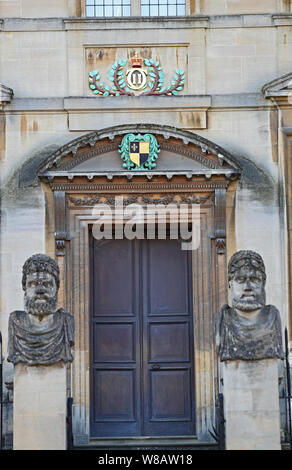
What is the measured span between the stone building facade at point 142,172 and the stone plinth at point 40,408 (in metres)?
2.98

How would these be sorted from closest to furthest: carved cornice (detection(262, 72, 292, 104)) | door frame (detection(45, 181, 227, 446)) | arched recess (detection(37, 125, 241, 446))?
door frame (detection(45, 181, 227, 446))
arched recess (detection(37, 125, 241, 446))
carved cornice (detection(262, 72, 292, 104))

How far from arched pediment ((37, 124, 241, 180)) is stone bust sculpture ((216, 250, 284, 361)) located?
10.8ft

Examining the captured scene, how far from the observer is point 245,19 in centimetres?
1770

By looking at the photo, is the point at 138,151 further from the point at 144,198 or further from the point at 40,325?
the point at 40,325

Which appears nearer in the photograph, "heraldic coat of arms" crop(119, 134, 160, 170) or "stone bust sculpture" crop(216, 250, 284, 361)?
"stone bust sculpture" crop(216, 250, 284, 361)

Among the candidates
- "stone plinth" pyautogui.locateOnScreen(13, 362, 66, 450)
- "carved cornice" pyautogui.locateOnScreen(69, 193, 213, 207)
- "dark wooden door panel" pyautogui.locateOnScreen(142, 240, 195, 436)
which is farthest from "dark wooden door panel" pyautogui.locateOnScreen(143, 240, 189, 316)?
"stone plinth" pyautogui.locateOnScreen(13, 362, 66, 450)

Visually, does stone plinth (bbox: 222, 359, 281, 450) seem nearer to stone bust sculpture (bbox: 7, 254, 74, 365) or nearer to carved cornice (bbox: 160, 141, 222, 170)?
stone bust sculpture (bbox: 7, 254, 74, 365)

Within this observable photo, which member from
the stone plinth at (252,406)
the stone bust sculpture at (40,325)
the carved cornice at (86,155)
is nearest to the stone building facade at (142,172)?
the carved cornice at (86,155)

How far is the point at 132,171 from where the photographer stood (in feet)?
56.3

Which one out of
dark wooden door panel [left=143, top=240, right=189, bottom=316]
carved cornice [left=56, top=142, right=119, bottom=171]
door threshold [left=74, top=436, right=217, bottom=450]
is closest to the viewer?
door threshold [left=74, top=436, right=217, bottom=450]

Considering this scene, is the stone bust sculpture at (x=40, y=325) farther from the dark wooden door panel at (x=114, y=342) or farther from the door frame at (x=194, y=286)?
the dark wooden door panel at (x=114, y=342)

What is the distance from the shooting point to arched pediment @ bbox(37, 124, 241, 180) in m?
17.1

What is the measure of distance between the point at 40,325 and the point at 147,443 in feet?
11.3

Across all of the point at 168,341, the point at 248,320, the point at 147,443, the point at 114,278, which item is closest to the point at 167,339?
the point at 168,341
